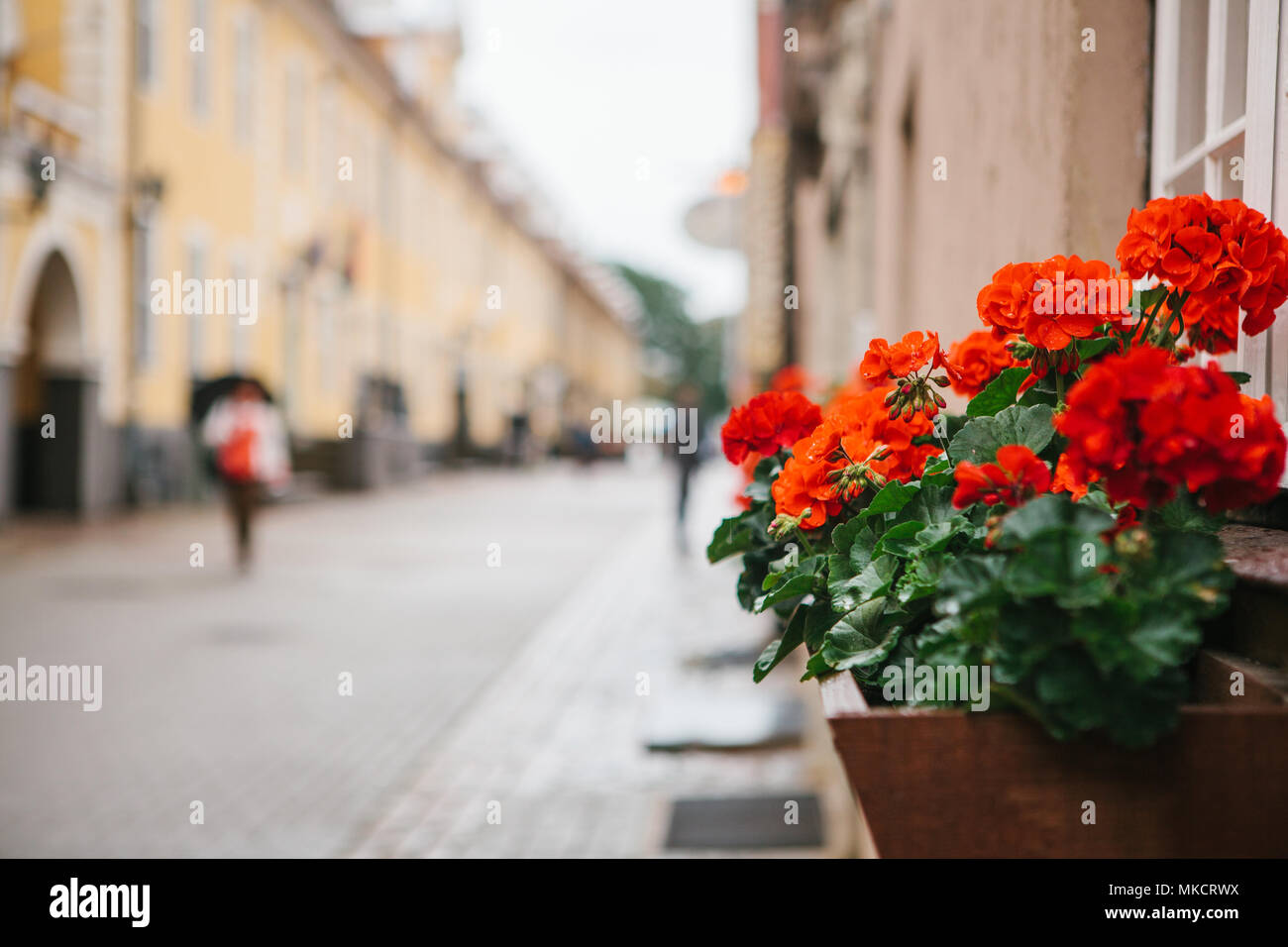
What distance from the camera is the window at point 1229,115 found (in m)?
2.12

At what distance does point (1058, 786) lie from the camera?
1.38m

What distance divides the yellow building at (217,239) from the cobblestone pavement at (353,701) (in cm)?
367

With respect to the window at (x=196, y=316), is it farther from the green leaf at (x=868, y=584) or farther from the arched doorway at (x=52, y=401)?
the green leaf at (x=868, y=584)

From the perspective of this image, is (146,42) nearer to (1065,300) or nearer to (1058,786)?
(1065,300)

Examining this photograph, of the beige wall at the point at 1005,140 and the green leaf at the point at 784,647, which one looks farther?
the beige wall at the point at 1005,140

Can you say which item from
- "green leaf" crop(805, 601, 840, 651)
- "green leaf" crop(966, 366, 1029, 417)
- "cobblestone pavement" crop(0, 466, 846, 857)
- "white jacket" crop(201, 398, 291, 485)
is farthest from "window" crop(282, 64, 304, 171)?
"green leaf" crop(805, 601, 840, 651)

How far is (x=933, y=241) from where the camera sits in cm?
475

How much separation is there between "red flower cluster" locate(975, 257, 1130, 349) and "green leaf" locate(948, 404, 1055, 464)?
11 centimetres

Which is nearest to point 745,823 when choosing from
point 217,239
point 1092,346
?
point 1092,346

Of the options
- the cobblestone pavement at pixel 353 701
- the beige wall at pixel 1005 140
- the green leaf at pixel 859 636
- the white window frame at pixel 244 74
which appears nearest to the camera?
the green leaf at pixel 859 636

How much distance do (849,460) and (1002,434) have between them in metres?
0.25

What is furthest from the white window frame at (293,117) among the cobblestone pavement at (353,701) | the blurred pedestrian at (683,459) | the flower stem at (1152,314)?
the flower stem at (1152,314)

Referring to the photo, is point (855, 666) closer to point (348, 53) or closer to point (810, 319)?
point (810, 319)
